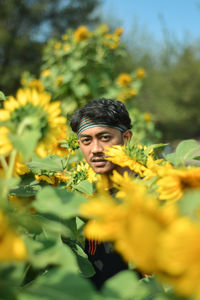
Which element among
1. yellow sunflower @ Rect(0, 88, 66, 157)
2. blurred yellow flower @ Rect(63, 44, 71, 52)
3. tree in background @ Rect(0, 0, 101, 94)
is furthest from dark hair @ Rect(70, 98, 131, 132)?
tree in background @ Rect(0, 0, 101, 94)

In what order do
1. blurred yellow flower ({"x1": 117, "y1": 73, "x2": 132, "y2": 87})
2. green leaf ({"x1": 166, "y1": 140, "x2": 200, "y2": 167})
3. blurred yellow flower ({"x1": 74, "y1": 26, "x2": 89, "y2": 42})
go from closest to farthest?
green leaf ({"x1": 166, "y1": 140, "x2": 200, "y2": 167}) < blurred yellow flower ({"x1": 74, "y1": 26, "x2": 89, "y2": 42}) < blurred yellow flower ({"x1": 117, "y1": 73, "x2": 132, "y2": 87})

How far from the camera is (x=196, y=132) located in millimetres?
14844

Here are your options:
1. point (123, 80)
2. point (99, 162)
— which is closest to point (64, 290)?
point (99, 162)

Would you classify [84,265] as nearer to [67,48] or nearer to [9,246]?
[9,246]

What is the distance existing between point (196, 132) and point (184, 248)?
1511 centimetres

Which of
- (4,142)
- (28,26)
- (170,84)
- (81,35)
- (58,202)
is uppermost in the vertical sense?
(28,26)

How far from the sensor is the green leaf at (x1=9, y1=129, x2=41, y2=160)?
47cm

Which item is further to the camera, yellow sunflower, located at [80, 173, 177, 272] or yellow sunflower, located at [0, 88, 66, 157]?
yellow sunflower, located at [0, 88, 66, 157]

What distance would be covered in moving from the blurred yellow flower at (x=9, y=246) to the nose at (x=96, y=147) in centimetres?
79

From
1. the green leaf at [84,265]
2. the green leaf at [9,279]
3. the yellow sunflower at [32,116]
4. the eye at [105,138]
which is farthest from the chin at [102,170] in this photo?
the green leaf at [9,279]

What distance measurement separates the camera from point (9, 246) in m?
0.36

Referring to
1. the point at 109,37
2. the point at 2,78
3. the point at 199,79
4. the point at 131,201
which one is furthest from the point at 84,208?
the point at 199,79

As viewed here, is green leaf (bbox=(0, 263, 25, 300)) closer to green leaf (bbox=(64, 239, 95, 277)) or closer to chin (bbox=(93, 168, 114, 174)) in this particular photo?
green leaf (bbox=(64, 239, 95, 277))

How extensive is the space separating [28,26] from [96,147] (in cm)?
1383
